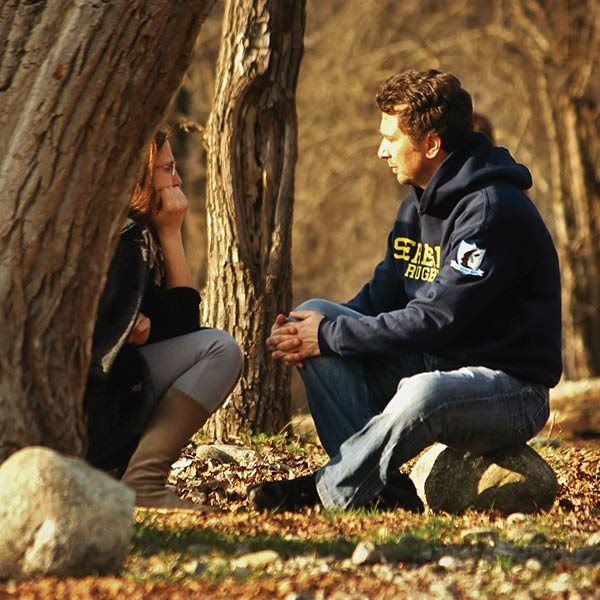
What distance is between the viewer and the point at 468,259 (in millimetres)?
5547

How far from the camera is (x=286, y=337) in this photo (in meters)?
5.91

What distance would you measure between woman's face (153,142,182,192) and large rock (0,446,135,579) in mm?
1926

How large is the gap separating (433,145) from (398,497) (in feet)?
5.02

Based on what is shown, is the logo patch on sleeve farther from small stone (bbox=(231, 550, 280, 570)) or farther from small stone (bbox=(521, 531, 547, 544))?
small stone (bbox=(231, 550, 280, 570))

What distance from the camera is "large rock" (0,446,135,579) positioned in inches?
155

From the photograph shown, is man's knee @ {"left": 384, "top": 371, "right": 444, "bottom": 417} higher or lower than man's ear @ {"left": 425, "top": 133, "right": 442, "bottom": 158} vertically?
lower

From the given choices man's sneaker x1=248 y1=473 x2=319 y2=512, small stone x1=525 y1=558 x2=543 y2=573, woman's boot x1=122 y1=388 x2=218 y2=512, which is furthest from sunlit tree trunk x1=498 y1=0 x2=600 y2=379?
small stone x1=525 y1=558 x2=543 y2=573

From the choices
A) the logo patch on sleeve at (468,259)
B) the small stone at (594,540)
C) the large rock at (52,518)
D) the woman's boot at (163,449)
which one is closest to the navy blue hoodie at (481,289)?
the logo patch on sleeve at (468,259)

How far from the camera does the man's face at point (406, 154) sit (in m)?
5.91

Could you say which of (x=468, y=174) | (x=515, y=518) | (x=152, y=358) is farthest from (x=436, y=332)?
(x=152, y=358)

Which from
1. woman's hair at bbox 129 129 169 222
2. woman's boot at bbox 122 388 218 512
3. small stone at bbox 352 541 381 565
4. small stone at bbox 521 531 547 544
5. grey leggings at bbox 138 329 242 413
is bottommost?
small stone at bbox 521 531 547 544

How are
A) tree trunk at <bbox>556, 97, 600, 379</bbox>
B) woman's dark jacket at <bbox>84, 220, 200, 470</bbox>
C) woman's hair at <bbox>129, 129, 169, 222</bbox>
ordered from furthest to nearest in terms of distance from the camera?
tree trunk at <bbox>556, 97, 600, 379</bbox> < woman's hair at <bbox>129, 129, 169, 222</bbox> < woman's dark jacket at <bbox>84, 220, 200, 470</bbox>

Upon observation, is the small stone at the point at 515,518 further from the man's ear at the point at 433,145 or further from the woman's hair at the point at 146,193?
the woman's hair at the point at 146,193

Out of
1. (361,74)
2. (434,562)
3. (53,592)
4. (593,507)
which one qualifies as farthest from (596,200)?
(53,592)
